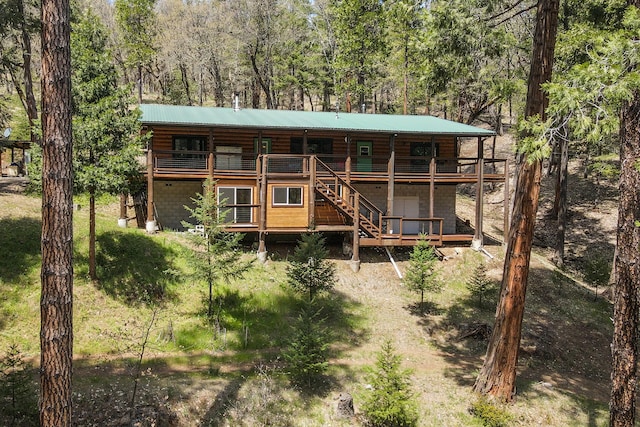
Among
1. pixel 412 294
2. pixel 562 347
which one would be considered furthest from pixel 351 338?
pixel 562 347

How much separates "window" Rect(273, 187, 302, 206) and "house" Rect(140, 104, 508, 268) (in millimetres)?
54

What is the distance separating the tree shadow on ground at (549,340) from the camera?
13320 millimetres

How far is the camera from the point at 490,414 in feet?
34.5

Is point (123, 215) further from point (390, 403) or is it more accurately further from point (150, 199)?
point (390, 403)

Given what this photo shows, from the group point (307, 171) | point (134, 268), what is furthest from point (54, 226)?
point (307, 171)

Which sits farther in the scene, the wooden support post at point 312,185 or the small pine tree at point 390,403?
the wooden support post at point 312,185

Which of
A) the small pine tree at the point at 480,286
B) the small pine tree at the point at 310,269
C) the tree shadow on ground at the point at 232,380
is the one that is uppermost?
the small pine tree at the point at 310,269

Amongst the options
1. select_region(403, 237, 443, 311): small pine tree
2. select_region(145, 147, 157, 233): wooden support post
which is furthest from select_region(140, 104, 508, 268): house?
select_region(403, 237, 443, 311): small pine tree

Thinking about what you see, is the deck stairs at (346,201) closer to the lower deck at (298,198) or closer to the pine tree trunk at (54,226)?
the lower deck at (298,198)

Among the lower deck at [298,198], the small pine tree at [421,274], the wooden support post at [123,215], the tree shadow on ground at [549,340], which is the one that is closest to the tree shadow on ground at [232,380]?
the small pine tree at [421,274]

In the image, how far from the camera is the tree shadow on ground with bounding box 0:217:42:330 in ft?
45.4

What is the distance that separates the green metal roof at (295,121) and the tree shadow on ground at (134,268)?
6.06 metres

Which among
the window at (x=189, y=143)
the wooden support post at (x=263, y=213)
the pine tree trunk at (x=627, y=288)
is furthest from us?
the window at (x=189, y=143)

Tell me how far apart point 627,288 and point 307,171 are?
618 inches
